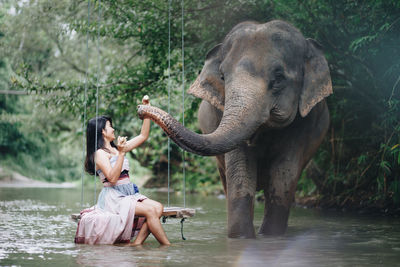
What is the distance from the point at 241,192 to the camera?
7996 millimetres

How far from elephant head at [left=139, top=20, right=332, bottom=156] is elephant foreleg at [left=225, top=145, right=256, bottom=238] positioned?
1.88ft

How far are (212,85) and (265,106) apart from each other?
1.01m

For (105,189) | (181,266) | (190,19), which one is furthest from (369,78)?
(181,266)

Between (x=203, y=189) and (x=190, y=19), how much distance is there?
893 cm

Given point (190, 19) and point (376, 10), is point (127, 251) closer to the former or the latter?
point (376, 10)

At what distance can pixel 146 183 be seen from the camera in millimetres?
23859

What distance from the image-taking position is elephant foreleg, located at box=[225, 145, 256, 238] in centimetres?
785

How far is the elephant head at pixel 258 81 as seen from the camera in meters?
7.13

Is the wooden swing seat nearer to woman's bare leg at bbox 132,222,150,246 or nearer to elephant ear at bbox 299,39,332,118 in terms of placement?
woman's bare leg at bbox 132,222,150,246

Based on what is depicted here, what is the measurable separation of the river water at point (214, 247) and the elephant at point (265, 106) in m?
0.50

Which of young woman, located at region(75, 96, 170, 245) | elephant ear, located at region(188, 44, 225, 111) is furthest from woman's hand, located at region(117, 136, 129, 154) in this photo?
elephant ear, located at region(188, 44, 225, 111)

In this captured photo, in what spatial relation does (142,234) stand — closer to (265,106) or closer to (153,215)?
(153,215)

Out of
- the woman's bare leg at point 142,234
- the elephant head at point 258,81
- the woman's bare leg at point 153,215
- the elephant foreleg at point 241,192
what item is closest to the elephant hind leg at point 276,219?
the elephant foreleg at point 241,192

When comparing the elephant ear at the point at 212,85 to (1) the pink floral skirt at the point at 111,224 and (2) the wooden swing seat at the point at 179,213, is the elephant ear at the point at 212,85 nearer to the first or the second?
(2) the wooden swing seat at the point at 179,213
